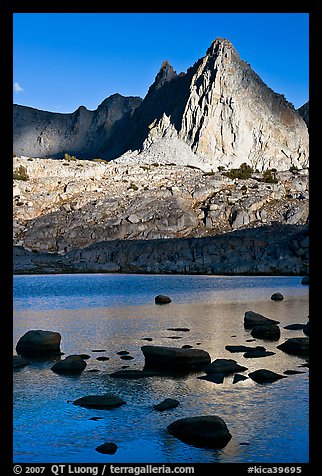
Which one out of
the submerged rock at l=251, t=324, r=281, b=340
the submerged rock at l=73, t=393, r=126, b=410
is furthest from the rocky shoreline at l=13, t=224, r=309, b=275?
the submerged rock at l=73, t=393, r=126, b=410

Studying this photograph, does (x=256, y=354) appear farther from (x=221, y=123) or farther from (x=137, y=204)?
(x=221, y=123)

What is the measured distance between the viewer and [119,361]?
22344 millimetres

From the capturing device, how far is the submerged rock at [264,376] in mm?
19047

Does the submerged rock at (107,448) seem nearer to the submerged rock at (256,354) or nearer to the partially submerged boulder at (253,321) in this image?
the submerged rock at (256,354)

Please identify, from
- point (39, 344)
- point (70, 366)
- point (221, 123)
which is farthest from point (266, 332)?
point (221, 123)

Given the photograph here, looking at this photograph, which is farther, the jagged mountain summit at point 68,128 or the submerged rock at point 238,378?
the jagged mountain summit at point 68,128

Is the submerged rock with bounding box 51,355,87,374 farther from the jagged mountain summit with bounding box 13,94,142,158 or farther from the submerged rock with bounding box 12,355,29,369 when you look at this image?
the jagged mountain summit with bounding box 13,94,142,158

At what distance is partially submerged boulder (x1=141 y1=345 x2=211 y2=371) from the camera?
2131 cm

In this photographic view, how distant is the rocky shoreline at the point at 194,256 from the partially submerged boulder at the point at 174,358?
175 ft

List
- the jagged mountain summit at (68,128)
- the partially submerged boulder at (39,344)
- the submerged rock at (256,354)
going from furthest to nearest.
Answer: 1. the jagged mountain summit at (68,128)
2. the partially submerged boulder at (39,344)
3. the submerged rock at (256,354)

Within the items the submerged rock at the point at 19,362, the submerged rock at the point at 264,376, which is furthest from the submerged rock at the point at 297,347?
the submerged rock at the point at 19,362
